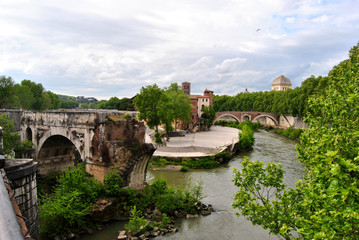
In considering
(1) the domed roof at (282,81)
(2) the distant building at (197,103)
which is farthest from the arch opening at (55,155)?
(1) the domed roof at (282,81)

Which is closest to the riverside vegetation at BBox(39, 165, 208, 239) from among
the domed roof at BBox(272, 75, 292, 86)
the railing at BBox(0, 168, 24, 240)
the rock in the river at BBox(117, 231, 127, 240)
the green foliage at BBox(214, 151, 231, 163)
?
the rock in the river at BBox(117, 231, 127, 240)

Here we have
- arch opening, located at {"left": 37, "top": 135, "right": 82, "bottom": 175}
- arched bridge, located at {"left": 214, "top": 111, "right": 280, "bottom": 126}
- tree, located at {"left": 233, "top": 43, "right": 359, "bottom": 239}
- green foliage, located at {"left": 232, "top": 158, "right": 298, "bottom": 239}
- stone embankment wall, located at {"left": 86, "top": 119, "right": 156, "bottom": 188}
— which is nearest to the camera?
tree, located at {"left": 233, "top": 43, "right": 359, "bottom": 239}

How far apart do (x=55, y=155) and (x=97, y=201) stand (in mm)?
9165

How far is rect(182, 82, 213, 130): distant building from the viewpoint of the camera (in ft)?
180

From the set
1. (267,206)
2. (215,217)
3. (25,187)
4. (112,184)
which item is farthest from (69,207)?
(267,206)

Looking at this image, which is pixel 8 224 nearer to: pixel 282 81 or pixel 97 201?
pixel 97 201

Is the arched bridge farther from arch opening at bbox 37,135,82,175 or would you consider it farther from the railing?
the railing

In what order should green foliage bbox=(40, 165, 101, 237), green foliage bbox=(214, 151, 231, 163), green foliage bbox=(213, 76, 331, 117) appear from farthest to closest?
green foliage bbox=(213, 76, 331, 117) → green foliage bbox=(214, 151, 231, 163) → green foliage bbox=(40, 165, 101, 237)

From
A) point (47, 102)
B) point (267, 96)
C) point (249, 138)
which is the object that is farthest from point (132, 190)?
point (267, 96)

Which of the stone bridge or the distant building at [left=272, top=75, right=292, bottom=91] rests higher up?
the distant building at [left=272, top=75, right=292, bottom=91]

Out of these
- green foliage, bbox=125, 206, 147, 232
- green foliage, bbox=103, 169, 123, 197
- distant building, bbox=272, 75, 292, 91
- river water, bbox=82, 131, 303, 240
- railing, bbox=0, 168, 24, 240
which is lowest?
river water, bbox=82, 131, 303, 240

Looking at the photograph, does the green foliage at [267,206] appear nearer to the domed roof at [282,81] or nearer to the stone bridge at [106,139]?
the stone bridge at [106,139]

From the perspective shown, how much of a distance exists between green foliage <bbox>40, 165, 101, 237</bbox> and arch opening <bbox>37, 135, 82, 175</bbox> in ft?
23.5

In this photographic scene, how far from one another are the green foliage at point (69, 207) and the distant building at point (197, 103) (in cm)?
4018
